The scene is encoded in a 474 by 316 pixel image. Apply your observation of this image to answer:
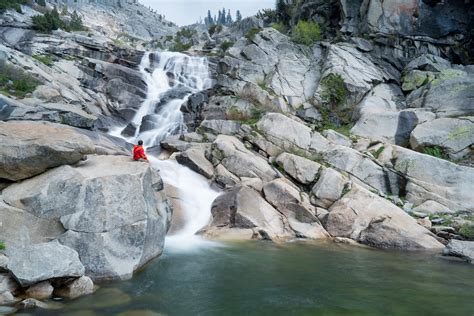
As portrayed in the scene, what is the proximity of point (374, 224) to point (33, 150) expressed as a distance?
1509 cm

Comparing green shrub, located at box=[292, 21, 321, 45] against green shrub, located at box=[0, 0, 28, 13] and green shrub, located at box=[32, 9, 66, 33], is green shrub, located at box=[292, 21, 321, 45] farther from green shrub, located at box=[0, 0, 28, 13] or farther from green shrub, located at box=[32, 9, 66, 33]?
green shrub, located at box=[0, 0, 28, 13]

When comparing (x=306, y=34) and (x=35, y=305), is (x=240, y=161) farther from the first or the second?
(x=306, y=34)

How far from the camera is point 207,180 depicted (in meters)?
20.5

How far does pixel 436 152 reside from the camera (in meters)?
22.7

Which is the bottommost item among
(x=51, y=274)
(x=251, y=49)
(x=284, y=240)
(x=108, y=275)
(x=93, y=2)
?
(x=284, y=240)

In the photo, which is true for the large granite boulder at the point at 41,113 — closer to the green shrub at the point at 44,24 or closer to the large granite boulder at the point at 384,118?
the large granite boulder at the point at 384,118

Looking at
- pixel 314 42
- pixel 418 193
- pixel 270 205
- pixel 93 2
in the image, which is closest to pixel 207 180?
pixel 270 205

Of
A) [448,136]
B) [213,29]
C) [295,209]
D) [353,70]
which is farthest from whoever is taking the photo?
[213,29]

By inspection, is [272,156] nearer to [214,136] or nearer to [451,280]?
[214,136]

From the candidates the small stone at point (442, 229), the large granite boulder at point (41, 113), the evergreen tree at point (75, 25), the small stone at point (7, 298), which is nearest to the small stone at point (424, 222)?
the small stone at point (442, 229)

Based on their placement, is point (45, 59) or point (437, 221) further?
point (45, 59)

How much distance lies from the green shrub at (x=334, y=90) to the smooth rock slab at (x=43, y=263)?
978 inches

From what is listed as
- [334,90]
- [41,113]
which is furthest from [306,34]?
[41,113]

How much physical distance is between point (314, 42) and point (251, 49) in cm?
683
